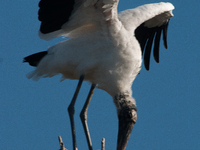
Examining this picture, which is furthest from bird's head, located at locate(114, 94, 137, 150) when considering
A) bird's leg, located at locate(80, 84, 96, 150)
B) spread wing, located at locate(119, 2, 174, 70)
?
spread wing, located at locate(119, 2, 174, 70)

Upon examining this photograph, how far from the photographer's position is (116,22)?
298 inches

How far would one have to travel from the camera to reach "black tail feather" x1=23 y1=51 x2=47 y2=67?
27.7 feet

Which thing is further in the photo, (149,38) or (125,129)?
(149,38)

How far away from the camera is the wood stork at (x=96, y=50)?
754cm

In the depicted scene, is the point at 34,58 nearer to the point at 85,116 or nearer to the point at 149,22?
the point at 85,116

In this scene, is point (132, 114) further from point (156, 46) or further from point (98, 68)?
point (156, 46)

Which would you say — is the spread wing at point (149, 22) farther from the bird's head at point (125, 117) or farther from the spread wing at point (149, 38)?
the bird's head at point (125, 117)

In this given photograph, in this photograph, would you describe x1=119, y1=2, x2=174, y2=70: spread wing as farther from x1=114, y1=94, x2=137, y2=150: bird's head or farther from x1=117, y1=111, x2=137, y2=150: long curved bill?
x1=117, y1=111, x2=137, y2=150: long curved bill

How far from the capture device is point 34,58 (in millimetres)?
8492

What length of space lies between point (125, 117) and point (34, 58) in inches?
73.6

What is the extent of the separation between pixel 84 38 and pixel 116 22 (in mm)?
689

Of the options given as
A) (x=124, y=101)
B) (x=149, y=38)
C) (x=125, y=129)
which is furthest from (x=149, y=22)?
(x=125, y=129)

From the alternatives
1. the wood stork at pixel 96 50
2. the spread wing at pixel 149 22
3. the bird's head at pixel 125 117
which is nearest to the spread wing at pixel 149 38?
the spread wing at pixel 149 22

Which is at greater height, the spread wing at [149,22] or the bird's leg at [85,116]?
the spread wing at [149,22]
